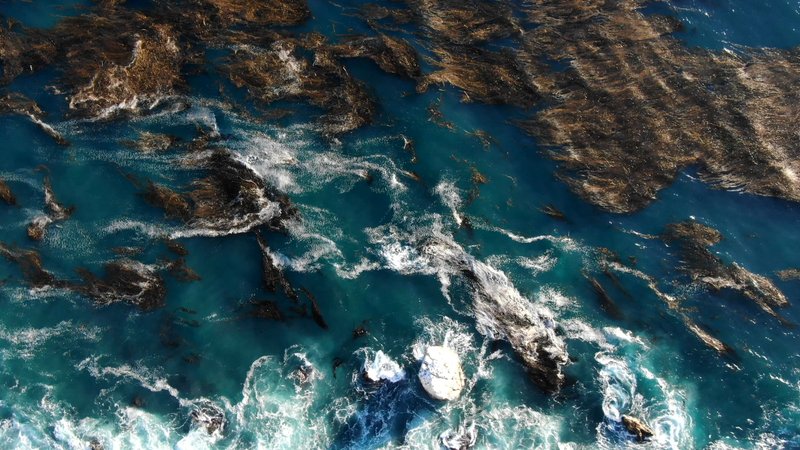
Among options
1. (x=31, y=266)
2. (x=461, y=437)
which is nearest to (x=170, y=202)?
(x=31, y=266)

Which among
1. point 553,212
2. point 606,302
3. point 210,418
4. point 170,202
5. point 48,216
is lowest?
point 210,418

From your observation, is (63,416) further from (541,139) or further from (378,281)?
(541,139)

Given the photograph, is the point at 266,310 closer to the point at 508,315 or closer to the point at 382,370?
the point at 382,370

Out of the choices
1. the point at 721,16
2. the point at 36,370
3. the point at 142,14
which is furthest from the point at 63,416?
the point at 721,16

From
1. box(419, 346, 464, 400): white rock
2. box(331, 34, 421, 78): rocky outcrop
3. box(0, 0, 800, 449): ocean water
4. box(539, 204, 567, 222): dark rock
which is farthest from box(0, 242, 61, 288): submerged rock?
box(539, 204, 567, 222): dark rock

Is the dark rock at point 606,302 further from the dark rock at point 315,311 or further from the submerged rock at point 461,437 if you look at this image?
the dark rock at point 315,311

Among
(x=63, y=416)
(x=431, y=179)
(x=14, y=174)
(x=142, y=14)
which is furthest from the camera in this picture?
(x=142, y=14)
